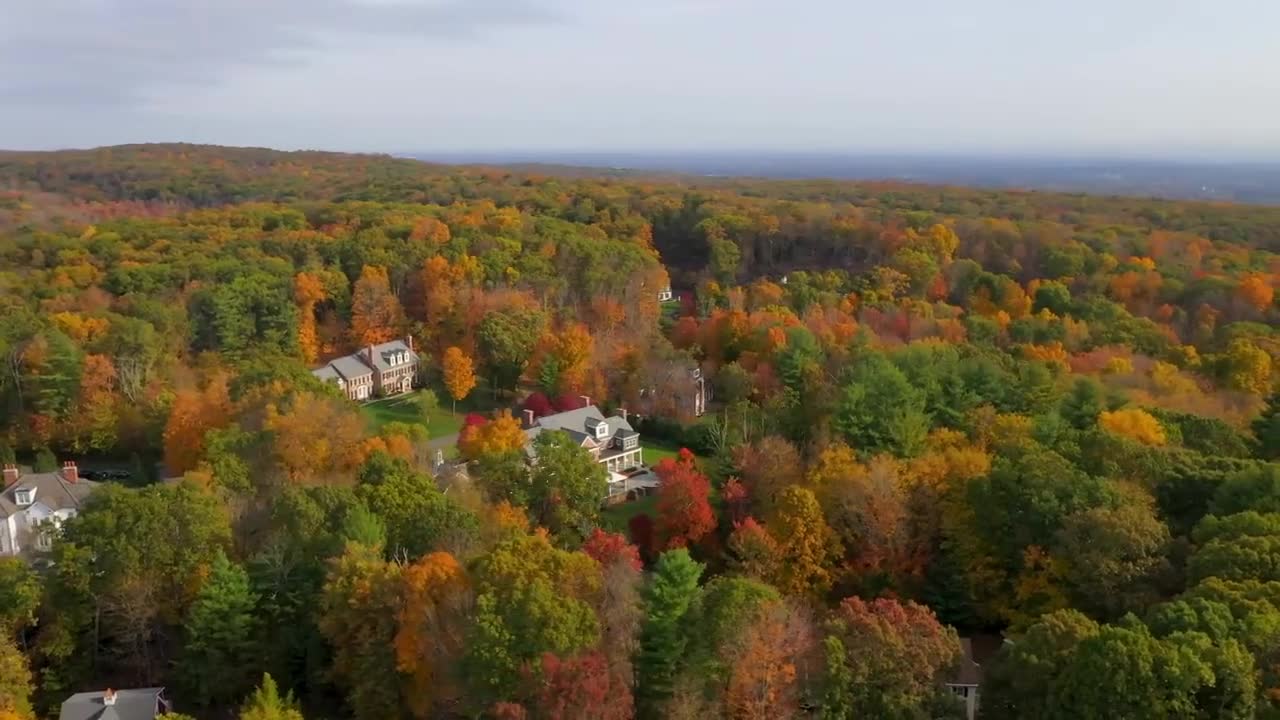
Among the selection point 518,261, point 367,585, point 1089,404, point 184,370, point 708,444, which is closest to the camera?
point 367,585

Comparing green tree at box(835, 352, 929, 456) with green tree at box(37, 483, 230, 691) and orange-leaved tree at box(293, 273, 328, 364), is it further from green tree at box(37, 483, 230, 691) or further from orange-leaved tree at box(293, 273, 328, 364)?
orange-leaved tree at box(293, 273, 328, 364)

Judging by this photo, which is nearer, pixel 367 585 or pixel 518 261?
pixel 367 585

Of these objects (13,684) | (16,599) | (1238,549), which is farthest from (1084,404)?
(16,599)

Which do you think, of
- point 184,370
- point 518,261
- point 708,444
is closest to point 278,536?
point 708,444

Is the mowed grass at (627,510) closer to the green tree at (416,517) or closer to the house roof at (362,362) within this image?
the green tree at (416,517)

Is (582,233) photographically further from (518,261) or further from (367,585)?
(367,585)

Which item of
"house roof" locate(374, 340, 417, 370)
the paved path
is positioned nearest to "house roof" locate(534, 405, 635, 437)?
the paved path

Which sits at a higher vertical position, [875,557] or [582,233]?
[582,233]
